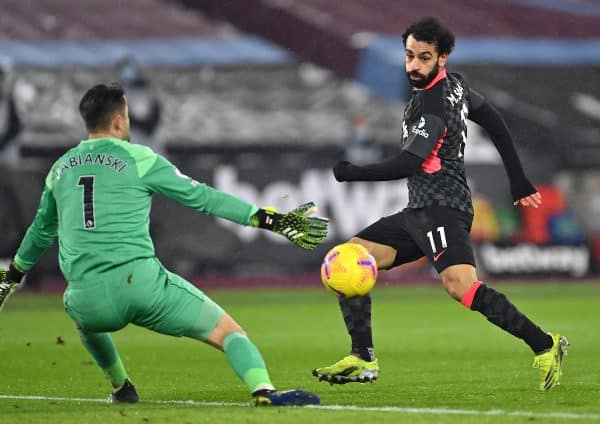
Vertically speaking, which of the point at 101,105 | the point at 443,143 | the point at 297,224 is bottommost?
the point at 297,224

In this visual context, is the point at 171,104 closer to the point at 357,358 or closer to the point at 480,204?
the point at 480,204

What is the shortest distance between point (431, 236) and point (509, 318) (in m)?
0.73

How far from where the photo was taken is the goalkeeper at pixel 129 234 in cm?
689

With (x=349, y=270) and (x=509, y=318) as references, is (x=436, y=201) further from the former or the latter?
(x=509, y=318)

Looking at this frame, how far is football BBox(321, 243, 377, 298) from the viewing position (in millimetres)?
8406

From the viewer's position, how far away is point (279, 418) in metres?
6.57

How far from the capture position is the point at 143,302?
687 centimetres

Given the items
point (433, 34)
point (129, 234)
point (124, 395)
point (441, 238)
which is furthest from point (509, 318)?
point (129, 234)

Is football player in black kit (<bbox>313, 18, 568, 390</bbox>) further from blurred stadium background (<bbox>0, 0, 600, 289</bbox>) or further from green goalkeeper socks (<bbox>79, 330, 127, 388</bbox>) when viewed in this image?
blurred stadium background (<bbox>0, 0, 600, 289</bbox>)

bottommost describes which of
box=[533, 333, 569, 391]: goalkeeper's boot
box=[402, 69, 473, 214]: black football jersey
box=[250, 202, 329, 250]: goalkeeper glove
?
box=[533, 333, 569, 391]: goalkeeper's boot

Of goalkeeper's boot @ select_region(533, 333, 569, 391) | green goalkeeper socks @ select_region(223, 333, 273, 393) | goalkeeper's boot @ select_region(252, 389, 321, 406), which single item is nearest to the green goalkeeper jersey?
green goalkeeper socks @ select_region(223, 333, 273, 393)

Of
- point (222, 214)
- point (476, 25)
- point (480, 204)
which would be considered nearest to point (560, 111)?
point (476, 25)

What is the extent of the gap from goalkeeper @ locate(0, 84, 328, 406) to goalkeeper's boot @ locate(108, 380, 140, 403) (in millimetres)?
678

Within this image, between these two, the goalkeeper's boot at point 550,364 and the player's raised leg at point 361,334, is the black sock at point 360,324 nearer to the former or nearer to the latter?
the player's raised leg at point 361,334
